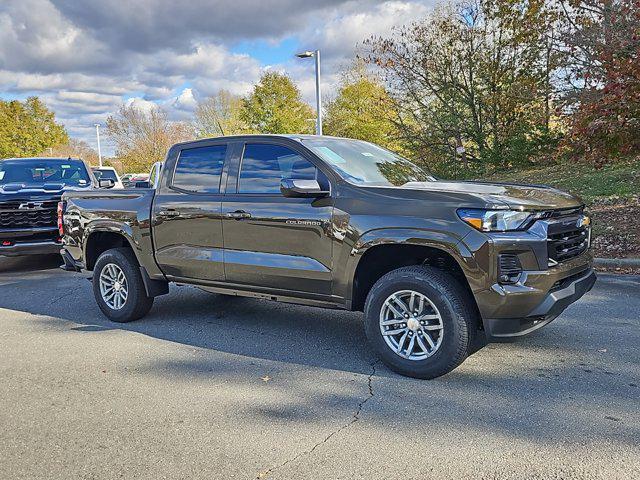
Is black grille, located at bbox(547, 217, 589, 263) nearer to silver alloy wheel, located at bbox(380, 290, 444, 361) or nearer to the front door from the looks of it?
silver alloy wheel, located at bbox(380, 290, 444, 361)

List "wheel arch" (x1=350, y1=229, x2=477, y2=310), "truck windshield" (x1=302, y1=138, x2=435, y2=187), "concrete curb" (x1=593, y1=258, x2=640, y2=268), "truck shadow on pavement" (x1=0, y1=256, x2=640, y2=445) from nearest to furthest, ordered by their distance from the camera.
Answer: "truck shadow on pavement" (x1=0, y1=256, x2=640, y2=445), "wheel arch" (x1=350, y1=229, x2=477, y2=310), "truck windshield" (x1=302, y1=138, x2=435, y2=187), "concrete curb" (x1=593, y1=258, x2=640, y2=268)

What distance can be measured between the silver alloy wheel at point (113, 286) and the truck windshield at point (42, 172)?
461 centimetres

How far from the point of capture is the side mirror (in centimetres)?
440

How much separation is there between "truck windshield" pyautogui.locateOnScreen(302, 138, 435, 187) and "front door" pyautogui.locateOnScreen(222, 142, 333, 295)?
0.67 feet

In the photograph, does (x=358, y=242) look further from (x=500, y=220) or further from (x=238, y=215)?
(x=238, y=215)

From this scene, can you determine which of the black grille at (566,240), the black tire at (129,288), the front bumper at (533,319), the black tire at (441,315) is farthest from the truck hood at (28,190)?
the black grille at (566,240)

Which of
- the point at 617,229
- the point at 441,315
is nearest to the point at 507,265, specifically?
the point at 441,315

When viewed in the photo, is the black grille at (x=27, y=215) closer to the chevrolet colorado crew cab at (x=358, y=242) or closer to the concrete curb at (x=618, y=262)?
the chevrolet colorado crew cab at (x=358, y=242)

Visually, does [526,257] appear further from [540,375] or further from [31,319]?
[31,319]

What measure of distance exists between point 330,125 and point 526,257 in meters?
28.2

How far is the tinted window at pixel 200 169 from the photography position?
17.6 feet

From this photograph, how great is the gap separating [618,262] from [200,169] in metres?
6.11

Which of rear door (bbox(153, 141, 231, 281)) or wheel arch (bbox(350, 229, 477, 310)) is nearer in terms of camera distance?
wheel arch (bbox(350, 229, 477, 310))

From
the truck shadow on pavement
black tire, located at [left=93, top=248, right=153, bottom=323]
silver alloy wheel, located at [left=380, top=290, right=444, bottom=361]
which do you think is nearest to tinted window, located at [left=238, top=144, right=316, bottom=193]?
silver alloy wheel, located at [left=380, top=290, right=444, bottom=361]
